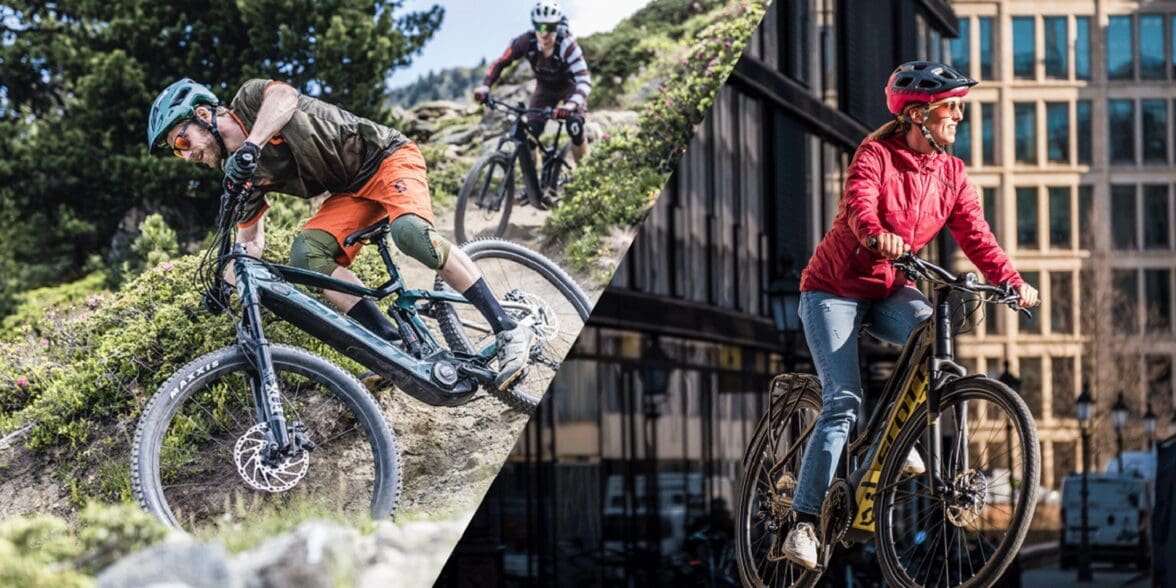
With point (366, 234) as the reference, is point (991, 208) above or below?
above

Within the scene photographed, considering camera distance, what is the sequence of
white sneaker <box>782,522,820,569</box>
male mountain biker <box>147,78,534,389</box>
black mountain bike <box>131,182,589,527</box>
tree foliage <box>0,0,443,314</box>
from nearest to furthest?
white sneaker <box>782,522,820,569</box>, black mountain bike <box>131,182,589,527</box>, male mountain biker <box>147,78,534,389</box>, tree foliage <box>0,0,443,314</box>

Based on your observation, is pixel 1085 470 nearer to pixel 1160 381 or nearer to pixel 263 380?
pixel 1160 381

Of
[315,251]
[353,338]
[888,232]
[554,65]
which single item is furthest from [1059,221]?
[315,251]

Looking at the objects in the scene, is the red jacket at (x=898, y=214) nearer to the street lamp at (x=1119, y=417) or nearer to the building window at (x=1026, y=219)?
the building window at (x=1026, y=219)

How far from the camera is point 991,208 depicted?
6609mm

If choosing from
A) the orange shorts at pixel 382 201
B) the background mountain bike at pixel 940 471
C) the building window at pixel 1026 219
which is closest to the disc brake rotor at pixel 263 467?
the orange shorts at pixel 382 201

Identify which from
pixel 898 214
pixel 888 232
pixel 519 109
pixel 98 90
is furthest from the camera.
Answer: pixel 519 109

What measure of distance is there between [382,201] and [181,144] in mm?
808

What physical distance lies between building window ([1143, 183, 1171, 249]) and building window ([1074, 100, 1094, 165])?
30 cm

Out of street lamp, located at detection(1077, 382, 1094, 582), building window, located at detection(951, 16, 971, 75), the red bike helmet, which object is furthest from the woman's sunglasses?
street lamp, located at detection(1077, 382, 1094, 582)

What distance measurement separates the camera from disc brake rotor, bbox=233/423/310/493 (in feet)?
18.8

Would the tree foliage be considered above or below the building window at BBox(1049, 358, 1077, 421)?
above

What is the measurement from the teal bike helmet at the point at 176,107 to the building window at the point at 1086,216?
361 centimetres

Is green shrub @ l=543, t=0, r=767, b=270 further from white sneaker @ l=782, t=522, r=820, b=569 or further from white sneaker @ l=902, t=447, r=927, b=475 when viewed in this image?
white sneaker @ l=902, t=447, r=927, b=475
